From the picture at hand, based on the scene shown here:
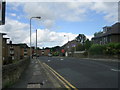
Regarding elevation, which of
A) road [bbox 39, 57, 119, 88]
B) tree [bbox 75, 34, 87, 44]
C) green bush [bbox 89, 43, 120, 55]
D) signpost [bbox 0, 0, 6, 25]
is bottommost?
road [bbox 39, 57, 119, 88]

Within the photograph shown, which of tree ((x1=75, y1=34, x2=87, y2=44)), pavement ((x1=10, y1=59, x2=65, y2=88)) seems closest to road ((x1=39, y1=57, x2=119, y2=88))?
pavement ((x1=10, y1=59, x2=65, y2=88))

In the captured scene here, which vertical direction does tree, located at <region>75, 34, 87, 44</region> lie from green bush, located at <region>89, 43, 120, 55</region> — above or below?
above

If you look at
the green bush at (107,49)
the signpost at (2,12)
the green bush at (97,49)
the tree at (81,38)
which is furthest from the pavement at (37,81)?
the tree at (81,38)

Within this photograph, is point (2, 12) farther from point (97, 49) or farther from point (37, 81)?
point (97, 49)

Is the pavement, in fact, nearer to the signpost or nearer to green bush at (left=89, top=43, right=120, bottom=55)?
the signpost

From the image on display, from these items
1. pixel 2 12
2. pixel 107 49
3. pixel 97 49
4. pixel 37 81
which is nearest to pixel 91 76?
pixel 37 81

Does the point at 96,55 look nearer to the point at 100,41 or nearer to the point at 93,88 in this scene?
the point at 100,41

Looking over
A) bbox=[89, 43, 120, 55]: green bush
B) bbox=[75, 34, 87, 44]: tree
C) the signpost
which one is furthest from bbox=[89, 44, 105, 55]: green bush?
bbox=[75, 34, 87, 44]: tree

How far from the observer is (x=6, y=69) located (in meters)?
7.82

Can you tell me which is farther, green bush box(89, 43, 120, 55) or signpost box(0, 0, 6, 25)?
green bush box(89, 43, 120, 55)

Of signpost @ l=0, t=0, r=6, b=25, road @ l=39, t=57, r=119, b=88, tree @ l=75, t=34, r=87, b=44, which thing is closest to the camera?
signpost @ l=0, t=0, r=6, b=25

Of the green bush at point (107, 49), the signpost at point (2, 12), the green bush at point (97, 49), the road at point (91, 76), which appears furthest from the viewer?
the green bush at point (97, 49)

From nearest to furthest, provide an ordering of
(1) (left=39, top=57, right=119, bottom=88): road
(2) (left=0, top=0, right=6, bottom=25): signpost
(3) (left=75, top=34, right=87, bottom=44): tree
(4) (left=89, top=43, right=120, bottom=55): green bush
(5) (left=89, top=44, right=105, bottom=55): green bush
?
(2) (left=0, top=0, right=6, bottom=25): signpost, (1) (left=39, top=57, right=119, bottom=88): road, (4) (left=89, top=43, right=120, bottom=55): green bush, (5) (left=89, top=44, right=105, bottom=55): green bush, (3) (left=75, top=34, right=87, bottom=44): tree

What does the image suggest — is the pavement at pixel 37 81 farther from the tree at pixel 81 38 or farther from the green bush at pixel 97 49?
the tree at pixel 81 38
